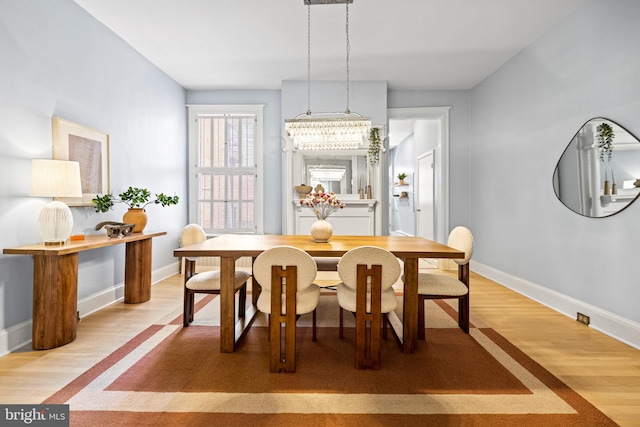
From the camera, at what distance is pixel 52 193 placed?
2469 mm

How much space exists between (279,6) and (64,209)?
2506 mm

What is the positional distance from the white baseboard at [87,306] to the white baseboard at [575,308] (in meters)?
4.55

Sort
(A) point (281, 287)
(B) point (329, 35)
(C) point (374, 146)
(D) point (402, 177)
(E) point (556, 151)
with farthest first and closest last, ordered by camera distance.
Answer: (D) point (402, 177), (C) point (374, 146), (B) point (329, 35), (E) point (556, 151), (A) point (281, 287)

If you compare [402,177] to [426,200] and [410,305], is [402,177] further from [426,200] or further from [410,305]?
[410,305]

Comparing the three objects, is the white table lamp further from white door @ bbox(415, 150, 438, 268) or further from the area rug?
white door @ bbox(415, 150, 438, 268)

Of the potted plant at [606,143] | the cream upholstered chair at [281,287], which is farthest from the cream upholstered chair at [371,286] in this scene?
the potted plant at [606,143]

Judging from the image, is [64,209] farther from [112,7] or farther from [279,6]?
[279,6]

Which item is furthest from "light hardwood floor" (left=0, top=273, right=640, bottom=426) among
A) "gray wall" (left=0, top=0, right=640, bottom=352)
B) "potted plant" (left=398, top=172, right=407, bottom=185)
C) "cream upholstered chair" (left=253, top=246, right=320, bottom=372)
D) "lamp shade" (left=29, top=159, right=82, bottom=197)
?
"potted plant" (left=398, top=172, right=407, bottom=185)

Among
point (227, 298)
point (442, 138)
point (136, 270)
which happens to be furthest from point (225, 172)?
point (442, 138)

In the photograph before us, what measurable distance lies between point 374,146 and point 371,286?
3266mm

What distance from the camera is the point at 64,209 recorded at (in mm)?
2500

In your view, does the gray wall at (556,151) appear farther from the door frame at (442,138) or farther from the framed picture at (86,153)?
the framed picture at (86,153)

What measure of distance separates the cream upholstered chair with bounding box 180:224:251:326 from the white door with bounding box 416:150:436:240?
153 inches

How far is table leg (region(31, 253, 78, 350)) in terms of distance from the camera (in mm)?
2385
